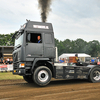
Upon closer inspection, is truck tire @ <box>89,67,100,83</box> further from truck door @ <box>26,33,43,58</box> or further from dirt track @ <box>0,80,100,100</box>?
truck door @ <box>26,33,43,58</box>

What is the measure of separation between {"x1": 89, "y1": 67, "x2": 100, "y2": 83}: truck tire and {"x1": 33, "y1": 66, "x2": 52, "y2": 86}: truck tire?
257 cm

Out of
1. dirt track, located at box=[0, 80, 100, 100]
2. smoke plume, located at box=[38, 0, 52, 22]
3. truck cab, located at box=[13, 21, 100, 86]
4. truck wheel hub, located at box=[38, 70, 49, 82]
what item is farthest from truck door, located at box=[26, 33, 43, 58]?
smoke plume, located at box=[38, 0, 52, 22]

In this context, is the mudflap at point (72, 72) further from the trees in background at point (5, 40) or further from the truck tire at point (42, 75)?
the trees in background at point (5, 40)

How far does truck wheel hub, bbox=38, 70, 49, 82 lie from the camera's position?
6.73 meters

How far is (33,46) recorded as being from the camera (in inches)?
268

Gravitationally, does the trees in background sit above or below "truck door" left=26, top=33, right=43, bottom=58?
above

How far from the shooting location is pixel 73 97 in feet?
16.2

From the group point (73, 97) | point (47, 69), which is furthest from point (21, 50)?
point (73, 97)

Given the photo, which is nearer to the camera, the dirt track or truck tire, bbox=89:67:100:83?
the dirt track

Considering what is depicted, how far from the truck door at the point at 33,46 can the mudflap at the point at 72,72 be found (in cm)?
132

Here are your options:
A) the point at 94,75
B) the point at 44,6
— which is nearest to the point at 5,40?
the point at 44,6

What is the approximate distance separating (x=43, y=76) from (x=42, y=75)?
7 centimetres

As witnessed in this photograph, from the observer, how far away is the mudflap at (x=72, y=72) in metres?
7.14

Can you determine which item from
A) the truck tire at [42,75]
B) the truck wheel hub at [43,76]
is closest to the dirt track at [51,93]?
the truck tire at [42,75]
